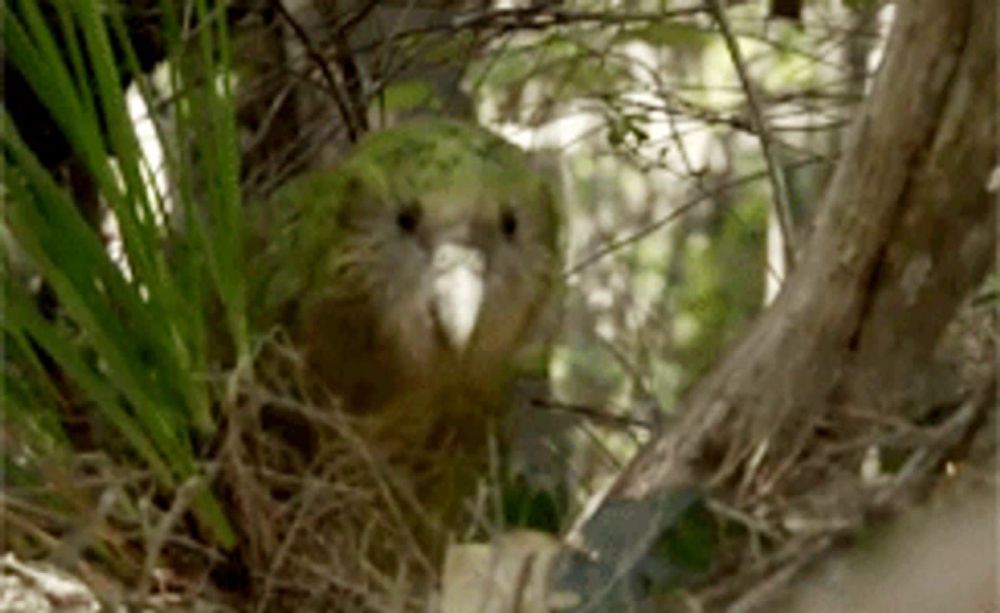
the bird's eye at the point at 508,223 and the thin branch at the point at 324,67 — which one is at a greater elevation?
the thin branch at the point at 324,67

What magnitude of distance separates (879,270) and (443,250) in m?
0.29

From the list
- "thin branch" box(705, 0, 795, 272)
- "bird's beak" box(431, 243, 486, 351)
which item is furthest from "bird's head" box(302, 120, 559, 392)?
"thin branch" box(705, 0, 795, 272)

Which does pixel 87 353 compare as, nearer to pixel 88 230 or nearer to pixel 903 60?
pixel 88 230

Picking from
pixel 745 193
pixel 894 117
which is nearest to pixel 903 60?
pixel 894 117

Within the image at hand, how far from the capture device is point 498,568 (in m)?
1.09

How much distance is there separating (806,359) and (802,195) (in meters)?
0.87

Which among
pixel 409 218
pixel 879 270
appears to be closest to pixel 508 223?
pixel 409 218

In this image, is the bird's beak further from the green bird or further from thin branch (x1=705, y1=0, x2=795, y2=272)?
thin branch (x1=705, y1=0, x2=795, y2=272)

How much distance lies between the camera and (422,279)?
1.30m

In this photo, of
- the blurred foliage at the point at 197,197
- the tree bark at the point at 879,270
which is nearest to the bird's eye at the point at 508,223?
the blurred foliage at the point at 197,197

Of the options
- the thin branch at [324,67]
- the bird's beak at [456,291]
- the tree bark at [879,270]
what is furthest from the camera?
the thin branch at [324,67]

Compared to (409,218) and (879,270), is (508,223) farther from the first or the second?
(879,270)

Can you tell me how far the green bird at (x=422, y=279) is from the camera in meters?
1.30

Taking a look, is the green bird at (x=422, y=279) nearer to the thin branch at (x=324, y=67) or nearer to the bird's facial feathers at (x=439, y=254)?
the bird's facial feathers at (x=439, y=254)
